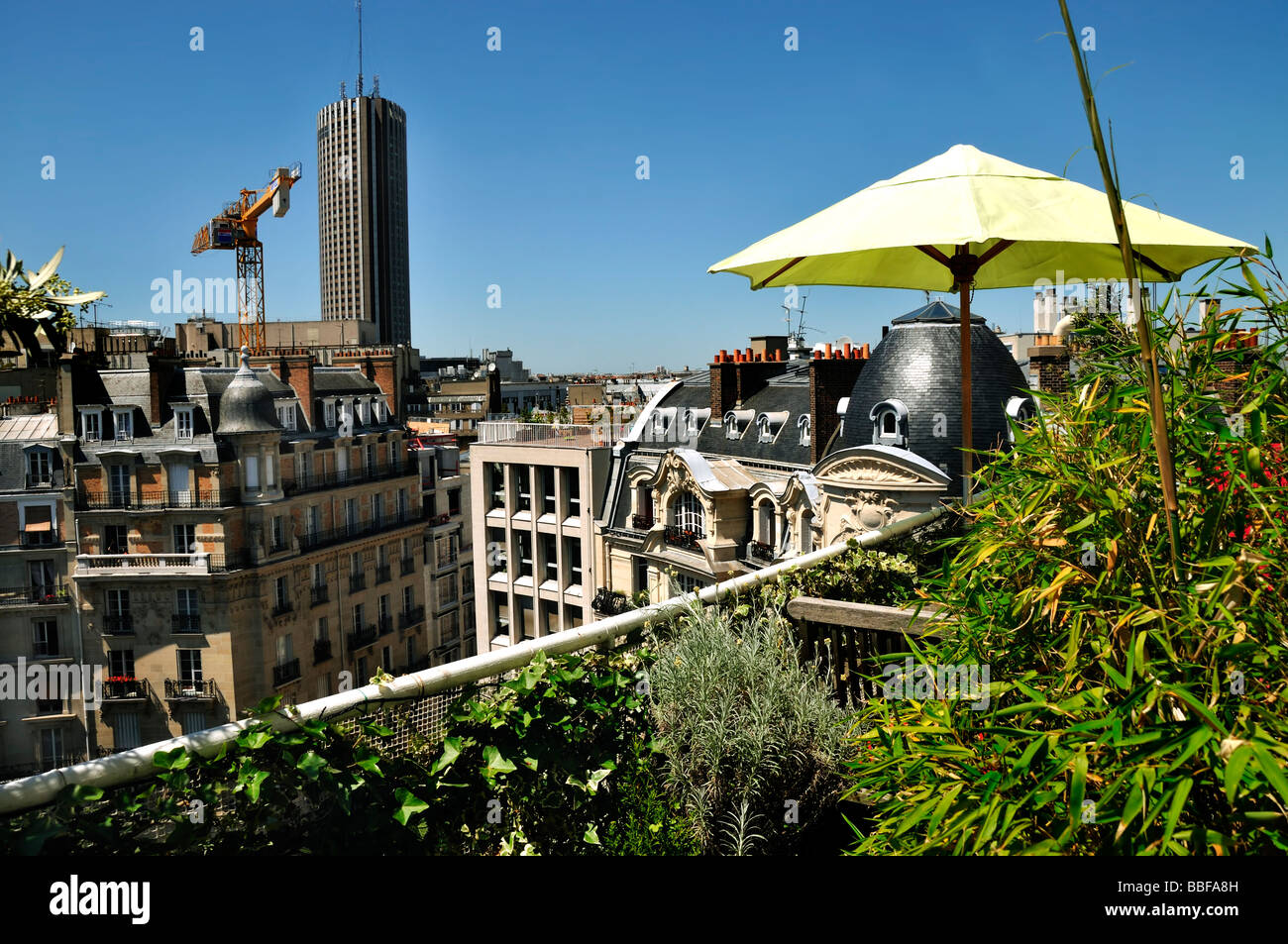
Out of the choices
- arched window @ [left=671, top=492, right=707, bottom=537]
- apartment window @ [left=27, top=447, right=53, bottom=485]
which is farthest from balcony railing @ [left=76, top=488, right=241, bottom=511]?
arched window @ [left=671, top=492, right=707, bottom=537]

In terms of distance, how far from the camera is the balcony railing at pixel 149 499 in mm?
37750

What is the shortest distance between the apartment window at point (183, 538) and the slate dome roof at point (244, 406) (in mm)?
3974

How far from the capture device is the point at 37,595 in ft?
123

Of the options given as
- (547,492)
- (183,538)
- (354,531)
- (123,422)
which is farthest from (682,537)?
(123,422)

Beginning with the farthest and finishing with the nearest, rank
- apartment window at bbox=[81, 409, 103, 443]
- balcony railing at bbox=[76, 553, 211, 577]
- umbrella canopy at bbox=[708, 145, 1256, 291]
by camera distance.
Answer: apartment window at bbox=[81, 409, 103, 443]
balcony railing at bbox=[76, 553, 211, 577]
umbrella canopy at bbox=[708, 145, 1256, 291]

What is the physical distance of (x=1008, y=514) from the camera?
4.01 metres

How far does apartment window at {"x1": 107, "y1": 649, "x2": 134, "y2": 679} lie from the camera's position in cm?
3862

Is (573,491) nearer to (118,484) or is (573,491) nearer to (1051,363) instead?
(118,484)

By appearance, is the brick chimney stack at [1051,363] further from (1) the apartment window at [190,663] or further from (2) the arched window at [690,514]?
(1) the apartment window at [190,663]

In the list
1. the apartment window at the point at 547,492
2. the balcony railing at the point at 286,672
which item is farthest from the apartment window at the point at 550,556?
the balcony railing at the point at 286,672

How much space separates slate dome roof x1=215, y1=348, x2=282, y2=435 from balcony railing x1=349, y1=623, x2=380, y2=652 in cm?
1100

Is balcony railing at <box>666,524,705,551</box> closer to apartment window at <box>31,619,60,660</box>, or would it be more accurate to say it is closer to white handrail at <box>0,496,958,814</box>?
white handrail at <box>0,496,958,814</box>

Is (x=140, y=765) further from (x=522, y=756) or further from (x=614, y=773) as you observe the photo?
(x=614, y=773)
